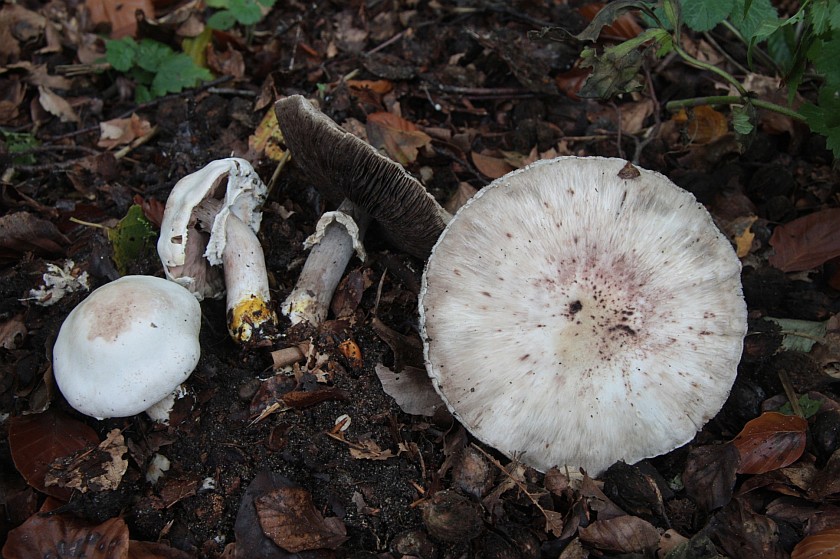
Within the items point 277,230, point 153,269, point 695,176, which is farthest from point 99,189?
point 695,176

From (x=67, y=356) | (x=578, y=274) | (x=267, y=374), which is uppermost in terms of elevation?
(x=578, y=274)

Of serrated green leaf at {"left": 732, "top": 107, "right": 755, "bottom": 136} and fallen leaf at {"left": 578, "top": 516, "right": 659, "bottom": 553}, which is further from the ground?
serrated green leaf at {"left": 732, "top": 107, "right": 755, "bottom": 136}

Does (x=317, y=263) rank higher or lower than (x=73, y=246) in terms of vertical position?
higher

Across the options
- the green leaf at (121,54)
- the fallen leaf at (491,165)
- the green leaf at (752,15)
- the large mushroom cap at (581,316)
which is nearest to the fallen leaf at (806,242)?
the large mushroom cap at (581,316)

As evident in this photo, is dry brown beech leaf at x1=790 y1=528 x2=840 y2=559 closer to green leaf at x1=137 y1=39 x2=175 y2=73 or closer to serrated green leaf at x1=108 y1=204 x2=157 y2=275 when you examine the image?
serrated green leaf at x1=108 y1=204 x2=157 y2=275

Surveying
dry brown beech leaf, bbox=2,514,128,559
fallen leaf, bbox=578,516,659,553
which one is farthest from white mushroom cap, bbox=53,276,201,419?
fallen leaf, bbox=578,516,659,553

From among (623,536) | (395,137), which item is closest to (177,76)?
(395,137)

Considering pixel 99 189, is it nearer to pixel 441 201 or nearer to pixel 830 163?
pixel 441 201
